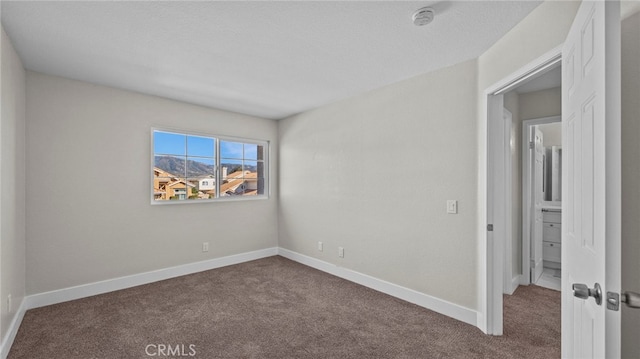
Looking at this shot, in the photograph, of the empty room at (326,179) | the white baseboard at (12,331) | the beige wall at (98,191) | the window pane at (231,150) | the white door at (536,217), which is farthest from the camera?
the window pane at (231,150)

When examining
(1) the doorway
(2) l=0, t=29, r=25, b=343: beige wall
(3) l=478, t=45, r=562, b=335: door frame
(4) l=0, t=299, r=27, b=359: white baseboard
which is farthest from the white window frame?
(1) the doorway

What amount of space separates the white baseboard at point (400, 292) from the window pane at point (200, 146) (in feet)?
6.85

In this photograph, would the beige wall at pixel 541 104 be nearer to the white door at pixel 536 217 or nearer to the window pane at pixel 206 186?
the white door at pixel 536 217

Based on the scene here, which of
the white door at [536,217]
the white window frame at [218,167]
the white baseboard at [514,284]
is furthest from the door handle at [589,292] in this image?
the white window frame at [218,167]

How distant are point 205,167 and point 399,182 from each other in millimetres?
2762

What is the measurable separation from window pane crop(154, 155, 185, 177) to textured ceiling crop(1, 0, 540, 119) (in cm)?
93

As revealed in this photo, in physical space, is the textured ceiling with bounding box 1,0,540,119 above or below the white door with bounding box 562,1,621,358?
above

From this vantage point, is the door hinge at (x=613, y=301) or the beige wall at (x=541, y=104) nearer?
the door hinge at (x=613, y=301)

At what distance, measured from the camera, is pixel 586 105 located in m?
1.09

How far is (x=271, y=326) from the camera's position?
2473 mm

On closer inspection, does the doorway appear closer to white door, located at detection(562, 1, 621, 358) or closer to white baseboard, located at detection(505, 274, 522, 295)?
white baseboard, located at detection(505, 274, 522, 295)

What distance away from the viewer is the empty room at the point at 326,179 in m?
1.25

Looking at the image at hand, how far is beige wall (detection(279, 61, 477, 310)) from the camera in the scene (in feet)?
8.52

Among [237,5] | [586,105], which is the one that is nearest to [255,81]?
[237,5]
